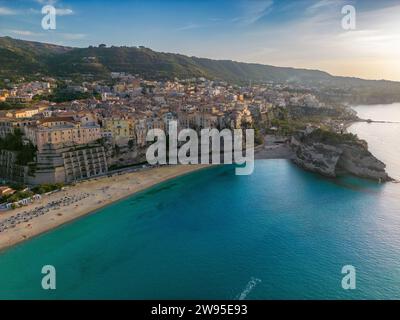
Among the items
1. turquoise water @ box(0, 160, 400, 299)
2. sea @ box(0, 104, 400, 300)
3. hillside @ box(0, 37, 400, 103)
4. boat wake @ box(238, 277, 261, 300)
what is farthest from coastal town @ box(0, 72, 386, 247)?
hillside @ box(0, 37, 400, 103)

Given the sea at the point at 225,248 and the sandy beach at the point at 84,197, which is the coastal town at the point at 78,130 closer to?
the sandy beach at the point at 84,197

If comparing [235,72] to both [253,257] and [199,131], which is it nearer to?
[199,131]

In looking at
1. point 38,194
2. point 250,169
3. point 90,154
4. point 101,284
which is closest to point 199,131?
point 250,169

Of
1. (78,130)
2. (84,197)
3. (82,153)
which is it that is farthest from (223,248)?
(78,130)

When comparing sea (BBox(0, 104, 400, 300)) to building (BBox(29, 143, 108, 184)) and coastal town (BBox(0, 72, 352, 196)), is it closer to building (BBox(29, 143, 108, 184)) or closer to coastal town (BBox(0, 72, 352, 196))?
building (BBox(29, 143, 108, 184))

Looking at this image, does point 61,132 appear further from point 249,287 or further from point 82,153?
point 249,287

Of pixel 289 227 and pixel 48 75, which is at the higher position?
pixel 48 75

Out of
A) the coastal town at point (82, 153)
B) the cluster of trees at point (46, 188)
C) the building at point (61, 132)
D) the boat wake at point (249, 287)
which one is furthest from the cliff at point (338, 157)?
the cluster of trees at point (46, 188)
